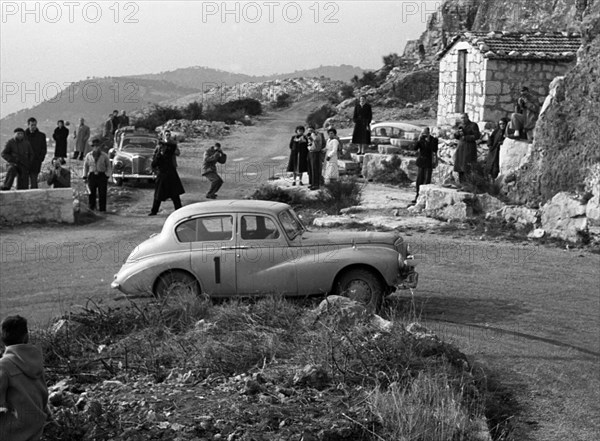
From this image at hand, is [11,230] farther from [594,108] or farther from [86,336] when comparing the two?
[594,108]

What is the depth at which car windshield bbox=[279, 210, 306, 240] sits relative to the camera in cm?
1198

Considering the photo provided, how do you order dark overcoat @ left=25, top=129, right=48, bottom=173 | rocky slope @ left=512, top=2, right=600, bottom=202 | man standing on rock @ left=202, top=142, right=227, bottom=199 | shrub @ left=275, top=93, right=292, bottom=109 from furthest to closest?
shrub @ left=275, top=93, right=292, bottom=109 → man standing on rock @ left=202, top=142, right=227, bottom=199 → dark overcoat @ left=25, top=129, right=48, bottom=173 → rocky slope @ left=512, top=2, right=600, bottom=202

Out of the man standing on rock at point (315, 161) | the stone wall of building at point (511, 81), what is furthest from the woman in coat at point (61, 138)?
the stone wall of building at point (511, 81)

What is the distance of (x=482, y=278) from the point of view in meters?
14.4

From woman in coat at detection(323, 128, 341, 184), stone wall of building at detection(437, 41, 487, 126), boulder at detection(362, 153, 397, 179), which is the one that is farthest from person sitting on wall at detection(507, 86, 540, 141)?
woman in coat at detection(323, 128, 341, 184)

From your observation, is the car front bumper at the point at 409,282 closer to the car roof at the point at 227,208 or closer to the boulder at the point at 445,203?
the car roof at the point at 227,208

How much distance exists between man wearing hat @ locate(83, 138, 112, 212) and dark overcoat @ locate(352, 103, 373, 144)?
9.35 metres

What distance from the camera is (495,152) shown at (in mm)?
22531


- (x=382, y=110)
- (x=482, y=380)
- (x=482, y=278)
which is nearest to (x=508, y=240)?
(x=482, y=278)

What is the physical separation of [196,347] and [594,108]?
13380 millimetres

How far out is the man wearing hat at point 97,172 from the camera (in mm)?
21344

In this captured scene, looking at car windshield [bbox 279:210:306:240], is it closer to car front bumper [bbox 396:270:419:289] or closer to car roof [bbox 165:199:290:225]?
car roof [bbox 165:199:290:225]

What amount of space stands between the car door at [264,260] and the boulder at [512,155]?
10.6 metres

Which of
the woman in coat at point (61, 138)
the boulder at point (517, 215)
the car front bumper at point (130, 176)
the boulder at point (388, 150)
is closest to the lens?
the boulder at point (517, 215)
